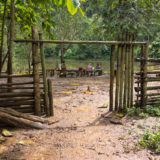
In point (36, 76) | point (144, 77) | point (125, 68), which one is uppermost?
point (125, 68)

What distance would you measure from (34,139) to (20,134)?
15.2 inches

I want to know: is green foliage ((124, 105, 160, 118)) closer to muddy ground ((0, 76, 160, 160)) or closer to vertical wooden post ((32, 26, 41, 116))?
muddy ground ((0, 76, 160, 160))

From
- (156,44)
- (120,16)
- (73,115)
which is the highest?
(120,16)

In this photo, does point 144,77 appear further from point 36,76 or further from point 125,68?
point 36,76

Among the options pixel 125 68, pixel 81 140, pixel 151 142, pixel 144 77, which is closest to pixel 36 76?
pixel 81 140

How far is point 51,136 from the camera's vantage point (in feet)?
11.5

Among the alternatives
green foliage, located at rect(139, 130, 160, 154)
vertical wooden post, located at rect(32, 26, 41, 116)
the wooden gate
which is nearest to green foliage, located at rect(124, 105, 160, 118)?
the wooden gate

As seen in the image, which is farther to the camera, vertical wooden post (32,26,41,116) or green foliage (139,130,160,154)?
vertical wooden post (32,26,41,116)

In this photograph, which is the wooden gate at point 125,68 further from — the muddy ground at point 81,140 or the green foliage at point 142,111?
the muddy ground at point 81,140

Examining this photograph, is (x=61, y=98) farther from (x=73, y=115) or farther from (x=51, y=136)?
(x=51, y=136)

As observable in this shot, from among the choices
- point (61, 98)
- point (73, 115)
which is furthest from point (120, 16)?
point (73, 115)

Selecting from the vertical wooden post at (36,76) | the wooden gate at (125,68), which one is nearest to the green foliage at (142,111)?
the wooden gate at (125,68)

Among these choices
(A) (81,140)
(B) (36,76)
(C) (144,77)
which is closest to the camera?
(A) (81,140)

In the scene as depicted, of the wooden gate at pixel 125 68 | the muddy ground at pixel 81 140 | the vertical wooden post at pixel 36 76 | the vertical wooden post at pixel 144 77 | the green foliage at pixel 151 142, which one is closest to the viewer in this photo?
the muddy ground at pixel 81 140
